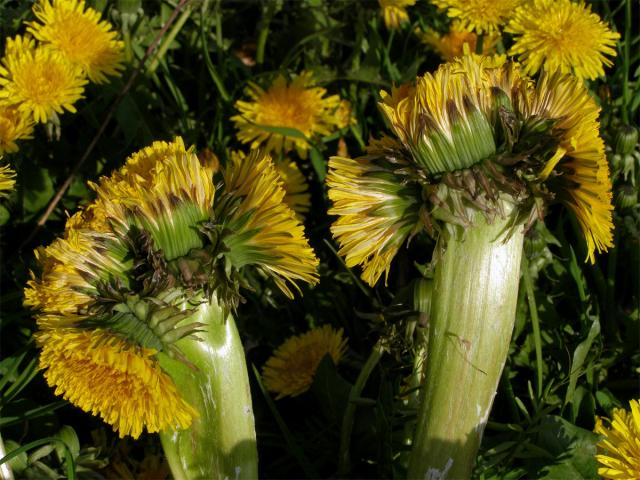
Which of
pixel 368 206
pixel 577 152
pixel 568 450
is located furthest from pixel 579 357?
pixel 368 206

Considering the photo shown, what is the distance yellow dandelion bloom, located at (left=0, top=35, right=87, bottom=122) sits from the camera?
103 inches

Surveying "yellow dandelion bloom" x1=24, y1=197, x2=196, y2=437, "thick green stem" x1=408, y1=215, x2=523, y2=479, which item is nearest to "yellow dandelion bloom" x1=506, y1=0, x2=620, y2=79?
"thick green stem" x1=408, y1=215, x2=523, y2=479

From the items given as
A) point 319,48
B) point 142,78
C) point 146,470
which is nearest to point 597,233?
point 146,470

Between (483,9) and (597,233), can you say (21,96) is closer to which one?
(483,9)

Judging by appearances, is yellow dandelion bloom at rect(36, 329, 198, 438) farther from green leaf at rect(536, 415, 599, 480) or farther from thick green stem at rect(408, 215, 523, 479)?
green leaf at rect(536, 415, 599, 480)

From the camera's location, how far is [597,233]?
182 centimetres

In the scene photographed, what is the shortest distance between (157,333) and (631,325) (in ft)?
5.13

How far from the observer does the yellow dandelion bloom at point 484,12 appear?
8.75 ft

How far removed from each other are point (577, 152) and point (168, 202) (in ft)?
2.97

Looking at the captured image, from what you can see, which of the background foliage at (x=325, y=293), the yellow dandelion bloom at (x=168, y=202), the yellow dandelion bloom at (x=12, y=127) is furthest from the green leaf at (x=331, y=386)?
the yellow dandelion bloom at (x=12, y=127)

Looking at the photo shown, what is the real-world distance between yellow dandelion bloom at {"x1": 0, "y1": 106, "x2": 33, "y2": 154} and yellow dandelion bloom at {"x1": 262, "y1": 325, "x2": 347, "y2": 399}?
1066 millimetres

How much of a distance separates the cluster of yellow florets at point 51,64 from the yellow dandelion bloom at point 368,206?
1.22 meters

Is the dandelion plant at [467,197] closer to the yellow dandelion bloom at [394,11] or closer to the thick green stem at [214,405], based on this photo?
the thick green stem at [214,405]

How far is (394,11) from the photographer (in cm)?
300
